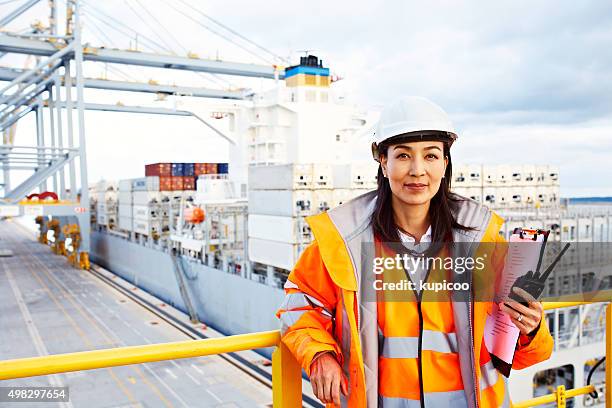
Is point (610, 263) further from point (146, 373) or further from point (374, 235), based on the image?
point (374, 235)

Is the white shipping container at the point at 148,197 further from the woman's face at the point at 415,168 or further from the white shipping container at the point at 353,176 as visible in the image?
the woman's face at the point at 415,168

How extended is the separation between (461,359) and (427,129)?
0.82m

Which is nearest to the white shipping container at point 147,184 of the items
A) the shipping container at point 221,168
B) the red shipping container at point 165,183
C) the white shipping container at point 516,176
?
the red shipping container at point 165,183

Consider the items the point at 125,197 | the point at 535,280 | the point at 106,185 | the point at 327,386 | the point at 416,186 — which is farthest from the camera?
the point at 106,185

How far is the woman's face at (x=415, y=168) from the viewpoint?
1.83 m

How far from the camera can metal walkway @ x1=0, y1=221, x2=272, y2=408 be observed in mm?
9398

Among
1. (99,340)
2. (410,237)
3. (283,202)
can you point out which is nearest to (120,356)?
(410,237)

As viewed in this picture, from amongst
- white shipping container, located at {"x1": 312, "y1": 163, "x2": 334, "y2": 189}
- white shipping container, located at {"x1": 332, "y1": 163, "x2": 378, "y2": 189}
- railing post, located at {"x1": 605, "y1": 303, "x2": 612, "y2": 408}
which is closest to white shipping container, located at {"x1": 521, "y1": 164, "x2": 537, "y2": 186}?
white shipping container, located at {"x1": 332, "y1": 163, "x2": 378, "y2": 189}

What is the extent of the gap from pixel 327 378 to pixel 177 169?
86.6ft

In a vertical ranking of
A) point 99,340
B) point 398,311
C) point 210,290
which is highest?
point 398,311

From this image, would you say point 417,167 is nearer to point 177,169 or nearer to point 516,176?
point 516,176

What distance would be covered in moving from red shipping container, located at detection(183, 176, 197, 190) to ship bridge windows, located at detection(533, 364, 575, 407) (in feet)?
67.3

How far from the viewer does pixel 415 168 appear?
1812 mm

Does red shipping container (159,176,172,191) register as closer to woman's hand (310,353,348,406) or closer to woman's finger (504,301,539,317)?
woman's hand (310,353,348,406)
